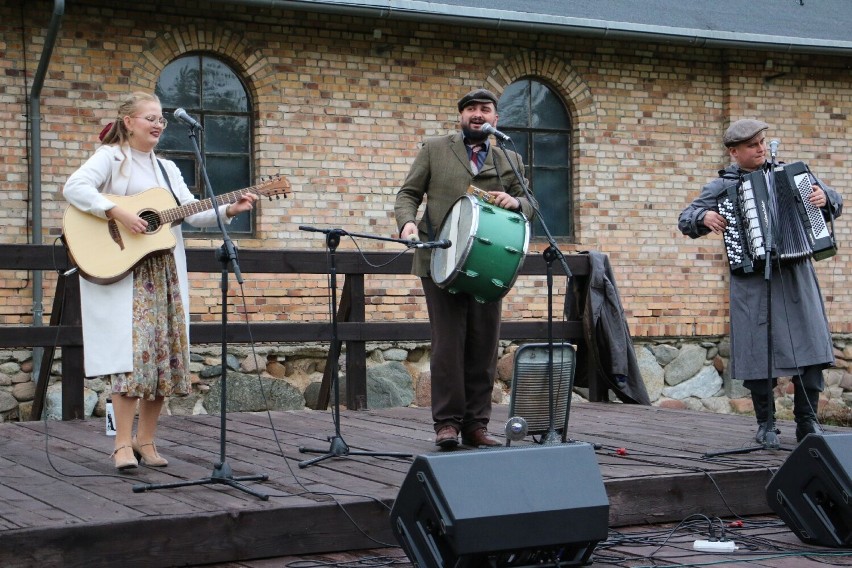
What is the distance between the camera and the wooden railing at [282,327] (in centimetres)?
757

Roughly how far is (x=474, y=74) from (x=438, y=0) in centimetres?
92

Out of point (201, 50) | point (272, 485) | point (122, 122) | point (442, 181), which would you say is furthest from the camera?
point (201, 50)

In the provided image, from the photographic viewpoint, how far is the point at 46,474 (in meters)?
5.77

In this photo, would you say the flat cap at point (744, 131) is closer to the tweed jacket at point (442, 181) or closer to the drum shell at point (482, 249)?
the tweed jacket at point (442, 181)

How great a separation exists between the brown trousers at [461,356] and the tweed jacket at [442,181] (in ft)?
0.76

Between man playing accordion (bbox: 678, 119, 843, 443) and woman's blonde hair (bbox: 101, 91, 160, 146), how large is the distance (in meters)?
3.02

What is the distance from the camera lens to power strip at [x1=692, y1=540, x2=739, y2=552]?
514cm

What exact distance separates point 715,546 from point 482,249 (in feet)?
5.78

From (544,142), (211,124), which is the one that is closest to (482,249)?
(211,124)

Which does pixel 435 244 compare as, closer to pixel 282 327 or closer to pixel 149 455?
pixel 149 455

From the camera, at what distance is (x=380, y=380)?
456 inches

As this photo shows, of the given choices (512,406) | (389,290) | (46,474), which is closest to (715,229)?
(512,406)

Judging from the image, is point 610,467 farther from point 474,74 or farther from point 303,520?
point 474,74

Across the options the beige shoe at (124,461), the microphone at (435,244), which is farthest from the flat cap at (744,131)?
the beige shoe at (124,461)
